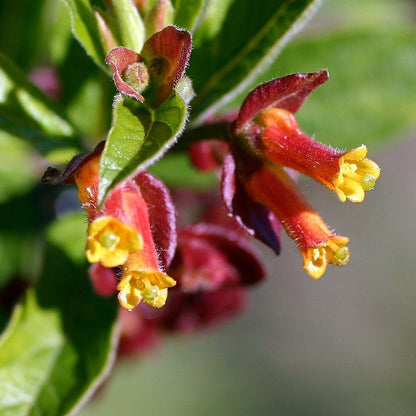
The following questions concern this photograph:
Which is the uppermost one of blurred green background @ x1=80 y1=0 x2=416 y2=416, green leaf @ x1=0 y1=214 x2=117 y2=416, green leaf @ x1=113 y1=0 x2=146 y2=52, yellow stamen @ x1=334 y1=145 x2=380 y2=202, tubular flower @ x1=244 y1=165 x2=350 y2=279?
green leaf @ x1=113 y1=0 x2=146 y2=52

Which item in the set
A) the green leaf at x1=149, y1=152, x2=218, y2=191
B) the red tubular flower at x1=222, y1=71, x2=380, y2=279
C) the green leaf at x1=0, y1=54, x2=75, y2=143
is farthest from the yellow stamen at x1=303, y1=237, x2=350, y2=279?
the green leaf at x1=149, y1=152, x2=218, y2=191

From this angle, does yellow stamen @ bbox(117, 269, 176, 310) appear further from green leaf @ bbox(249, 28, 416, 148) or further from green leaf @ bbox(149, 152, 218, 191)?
green leaf @ bbox(249, 28, 416, 148)

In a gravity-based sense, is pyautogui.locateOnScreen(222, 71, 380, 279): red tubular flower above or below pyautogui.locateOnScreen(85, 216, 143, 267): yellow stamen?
below

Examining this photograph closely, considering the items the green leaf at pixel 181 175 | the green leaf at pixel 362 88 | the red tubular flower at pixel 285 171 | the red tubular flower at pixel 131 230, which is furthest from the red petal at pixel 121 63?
the green leaf at pixel 362 88

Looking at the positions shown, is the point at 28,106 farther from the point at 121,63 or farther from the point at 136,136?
the point at 136,136

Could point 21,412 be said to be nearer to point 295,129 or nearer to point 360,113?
point 295,129

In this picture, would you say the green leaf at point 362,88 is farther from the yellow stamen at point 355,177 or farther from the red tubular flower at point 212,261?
the yellow stamen at point 355,177

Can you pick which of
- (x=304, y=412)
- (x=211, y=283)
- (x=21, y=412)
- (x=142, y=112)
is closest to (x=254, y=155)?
(x=142, y=112)

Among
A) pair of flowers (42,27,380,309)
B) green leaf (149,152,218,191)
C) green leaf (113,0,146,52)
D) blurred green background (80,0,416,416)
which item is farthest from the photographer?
blurred green background (80,0,416,416)
